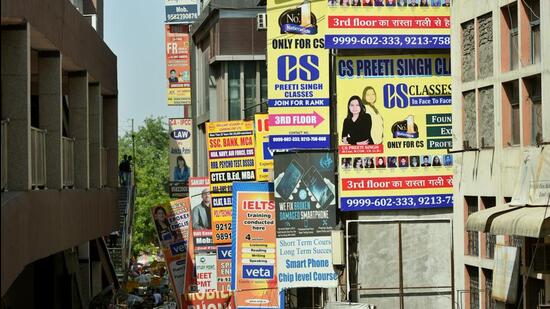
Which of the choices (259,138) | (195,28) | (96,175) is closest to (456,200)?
(96,175)

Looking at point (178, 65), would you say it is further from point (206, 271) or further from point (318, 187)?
point (318, 187)

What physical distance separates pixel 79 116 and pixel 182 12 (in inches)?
1669

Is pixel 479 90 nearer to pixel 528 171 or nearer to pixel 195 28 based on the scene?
pixel 528 171

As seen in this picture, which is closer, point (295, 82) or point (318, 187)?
point (295, 82)

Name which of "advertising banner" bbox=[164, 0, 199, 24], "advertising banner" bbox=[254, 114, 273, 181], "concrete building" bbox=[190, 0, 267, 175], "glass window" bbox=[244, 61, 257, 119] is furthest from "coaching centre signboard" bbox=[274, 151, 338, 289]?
"advertising banner" bbox=[164, 0, 199, 24]

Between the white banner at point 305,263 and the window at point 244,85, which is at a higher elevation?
the window at point 244,85

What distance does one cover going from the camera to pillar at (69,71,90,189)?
2494 cm

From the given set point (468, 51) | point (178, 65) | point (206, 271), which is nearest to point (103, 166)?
point (206, 271)

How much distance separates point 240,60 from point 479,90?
25475 mm

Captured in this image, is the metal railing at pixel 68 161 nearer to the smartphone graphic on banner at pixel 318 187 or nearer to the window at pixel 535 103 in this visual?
the smartphone graphic on banner at pixel 318 187

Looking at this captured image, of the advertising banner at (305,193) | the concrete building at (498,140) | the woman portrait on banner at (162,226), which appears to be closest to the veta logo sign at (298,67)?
the advertising banner at (305,193)

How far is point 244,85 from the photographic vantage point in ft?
160

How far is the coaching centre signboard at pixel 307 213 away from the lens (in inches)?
1186

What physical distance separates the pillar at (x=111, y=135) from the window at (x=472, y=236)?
10.4m
